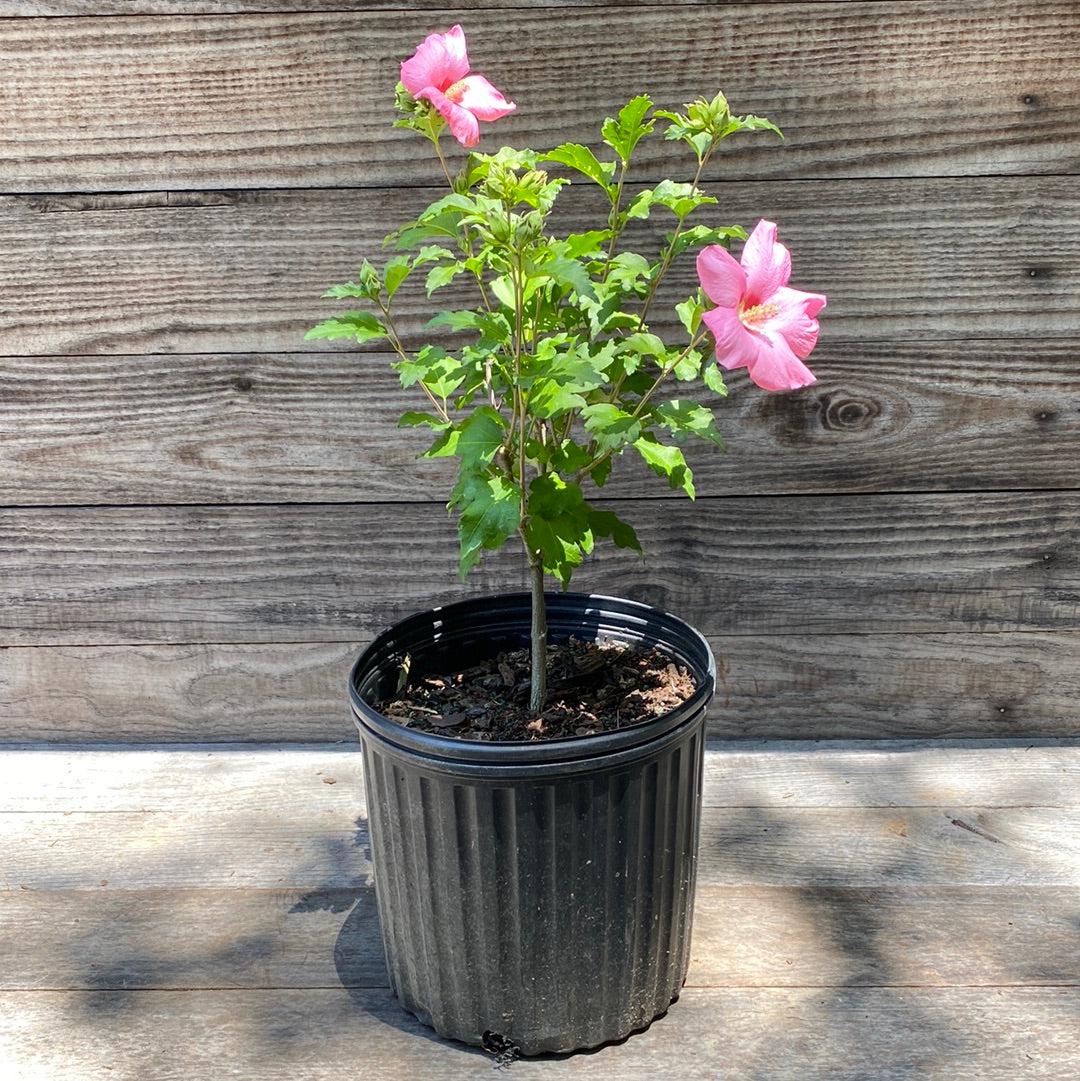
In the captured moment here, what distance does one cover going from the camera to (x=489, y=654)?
1.61 meters

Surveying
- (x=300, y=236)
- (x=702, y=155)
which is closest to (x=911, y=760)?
(x=702, y=155)

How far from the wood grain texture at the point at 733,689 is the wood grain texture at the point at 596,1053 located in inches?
28.1

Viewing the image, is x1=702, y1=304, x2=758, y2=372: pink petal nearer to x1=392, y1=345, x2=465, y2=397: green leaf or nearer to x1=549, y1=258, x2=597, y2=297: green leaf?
x1=549, y1=258, x2=597, y2=297: green leaf

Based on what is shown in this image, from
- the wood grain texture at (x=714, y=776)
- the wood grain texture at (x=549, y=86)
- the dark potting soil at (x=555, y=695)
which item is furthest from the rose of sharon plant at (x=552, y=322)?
the wood grain texture at (x=714, y=776)

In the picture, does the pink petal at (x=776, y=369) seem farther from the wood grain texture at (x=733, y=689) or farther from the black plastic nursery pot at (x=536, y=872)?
the wood grain texture at (x=733, y=689)

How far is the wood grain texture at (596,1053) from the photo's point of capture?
1309mm

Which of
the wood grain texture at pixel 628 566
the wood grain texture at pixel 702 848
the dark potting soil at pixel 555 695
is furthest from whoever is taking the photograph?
→ the wood grain texture at pixel 628 566

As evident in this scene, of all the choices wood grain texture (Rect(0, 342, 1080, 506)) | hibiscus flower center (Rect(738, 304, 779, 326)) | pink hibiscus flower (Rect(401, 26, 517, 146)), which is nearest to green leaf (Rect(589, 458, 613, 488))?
hibiscus flower center (Rect(738, 304, 779, 326))

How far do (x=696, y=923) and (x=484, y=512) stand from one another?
757 millimetres

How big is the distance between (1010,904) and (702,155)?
1154 millimetres

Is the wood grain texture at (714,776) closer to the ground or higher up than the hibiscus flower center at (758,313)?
closer to the ground

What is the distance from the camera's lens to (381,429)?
6.42 ft

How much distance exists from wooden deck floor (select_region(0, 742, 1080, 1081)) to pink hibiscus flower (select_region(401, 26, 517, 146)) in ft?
3.62

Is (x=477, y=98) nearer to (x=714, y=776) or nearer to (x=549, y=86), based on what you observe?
(x=549, y=86)
